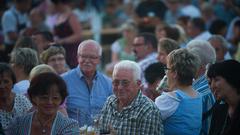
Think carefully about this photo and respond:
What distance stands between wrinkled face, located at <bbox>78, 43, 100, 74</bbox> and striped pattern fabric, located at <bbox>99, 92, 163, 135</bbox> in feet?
6.37

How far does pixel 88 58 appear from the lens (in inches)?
356

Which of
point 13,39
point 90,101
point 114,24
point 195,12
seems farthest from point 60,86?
point 114,24

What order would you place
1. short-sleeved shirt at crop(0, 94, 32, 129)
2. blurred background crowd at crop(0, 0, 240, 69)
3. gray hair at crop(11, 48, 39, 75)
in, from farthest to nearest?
blurred background crowd at crop(0, 0, 240, 69)
gray hair at crop(11, 48, 39, 75)
short-sleeved shirt at crop(0, 94, 32, 129)

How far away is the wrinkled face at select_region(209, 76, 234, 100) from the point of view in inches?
264

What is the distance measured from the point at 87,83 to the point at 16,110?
1.61 meters

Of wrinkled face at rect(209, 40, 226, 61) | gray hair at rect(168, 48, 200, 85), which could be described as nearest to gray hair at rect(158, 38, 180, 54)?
wrinkled face at rect(209, 40, 226, 61)

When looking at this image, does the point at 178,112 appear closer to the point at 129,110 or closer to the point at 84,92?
the point at 129,110

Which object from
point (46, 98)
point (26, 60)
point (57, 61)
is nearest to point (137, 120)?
point (46, 98)

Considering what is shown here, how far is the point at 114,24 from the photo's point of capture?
60.7ft

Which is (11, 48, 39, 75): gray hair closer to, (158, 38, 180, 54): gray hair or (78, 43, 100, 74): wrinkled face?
(78, 43, 100, 74): wrinkled face

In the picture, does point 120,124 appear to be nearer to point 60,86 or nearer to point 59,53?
point 60,86

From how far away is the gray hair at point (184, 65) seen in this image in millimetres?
7340

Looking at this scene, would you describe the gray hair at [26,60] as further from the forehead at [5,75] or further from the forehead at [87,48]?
the forehead at [5,75]

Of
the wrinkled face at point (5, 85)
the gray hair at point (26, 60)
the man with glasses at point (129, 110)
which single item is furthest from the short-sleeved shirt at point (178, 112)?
the gray hair at point (26, 60)
